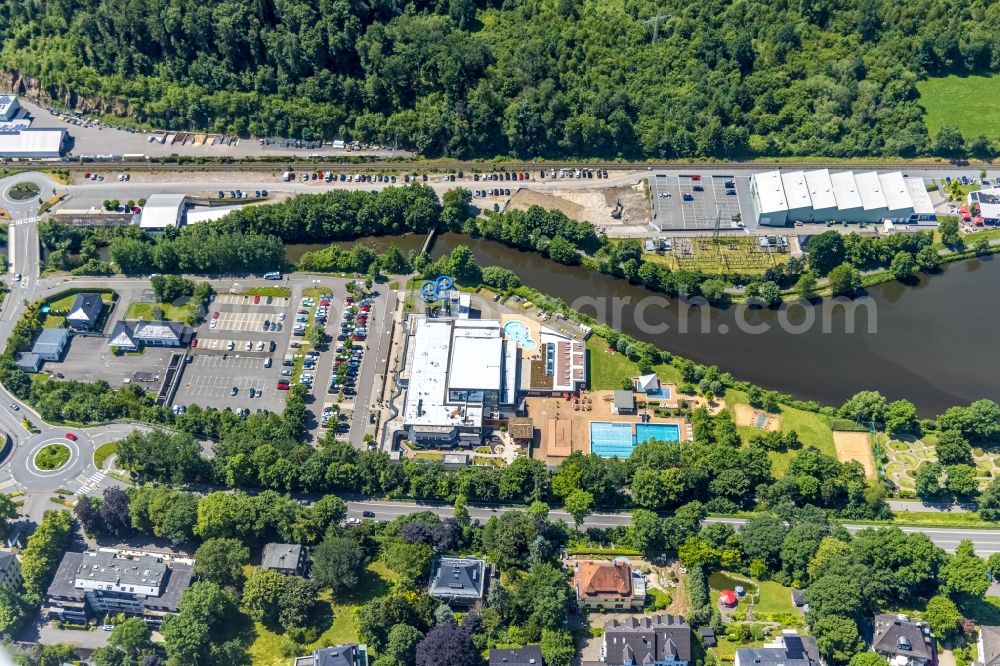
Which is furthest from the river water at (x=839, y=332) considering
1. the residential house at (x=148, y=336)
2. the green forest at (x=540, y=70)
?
the residential house at (x=148, y=336)

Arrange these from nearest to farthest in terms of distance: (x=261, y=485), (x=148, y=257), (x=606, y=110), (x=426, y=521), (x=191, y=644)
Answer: (x=191, y=644) < (x=426, y=521) < (x=261, y=485) < (x=148, y=257) < (x=606, y=110)

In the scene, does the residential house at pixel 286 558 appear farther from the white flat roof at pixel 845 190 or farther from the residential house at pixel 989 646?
the white flat roof at pixel 845 190

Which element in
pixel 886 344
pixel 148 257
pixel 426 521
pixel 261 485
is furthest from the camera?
pixel 148 257

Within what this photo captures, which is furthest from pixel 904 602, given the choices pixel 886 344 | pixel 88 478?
pixel 88 478

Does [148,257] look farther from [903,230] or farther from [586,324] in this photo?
[903,230]

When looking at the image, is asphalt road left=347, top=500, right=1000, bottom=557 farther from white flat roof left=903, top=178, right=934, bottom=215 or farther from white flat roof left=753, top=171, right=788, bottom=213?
white flat roof left=903, top=178, right=934, bottom=215

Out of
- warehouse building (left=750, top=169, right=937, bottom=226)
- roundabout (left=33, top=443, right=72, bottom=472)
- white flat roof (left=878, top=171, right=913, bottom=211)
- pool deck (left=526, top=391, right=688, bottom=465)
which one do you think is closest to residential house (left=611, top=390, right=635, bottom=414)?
pool deck (left=526, top=391, right=688, bottom=465)
